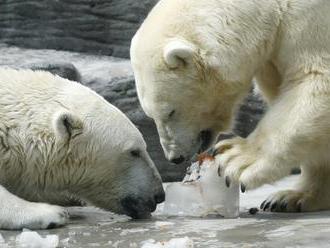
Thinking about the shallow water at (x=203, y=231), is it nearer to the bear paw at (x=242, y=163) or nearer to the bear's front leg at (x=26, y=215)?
the bear's front leg at (x=26, y=215)

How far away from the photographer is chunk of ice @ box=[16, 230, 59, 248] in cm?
420

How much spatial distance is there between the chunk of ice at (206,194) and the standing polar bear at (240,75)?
0.40 feet

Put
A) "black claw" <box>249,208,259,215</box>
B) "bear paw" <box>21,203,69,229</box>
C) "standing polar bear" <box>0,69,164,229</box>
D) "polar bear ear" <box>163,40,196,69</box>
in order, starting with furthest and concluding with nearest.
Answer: "black claw" <box>249,208,259,215</box> < "standing polar bear" <box>0,69,164,229</box> < "polar bear ear" <box>163,40,196,69</box> < "bear paw" <box>21,203,69,229</box>

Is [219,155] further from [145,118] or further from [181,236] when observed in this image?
[145,118]

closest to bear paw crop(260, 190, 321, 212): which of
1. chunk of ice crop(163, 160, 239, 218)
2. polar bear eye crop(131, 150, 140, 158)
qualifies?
chunk of ice crop(163, 160, 239, 218)

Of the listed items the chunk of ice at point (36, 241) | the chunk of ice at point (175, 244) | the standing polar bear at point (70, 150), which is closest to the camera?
the chunk of ice at point (175, 244)

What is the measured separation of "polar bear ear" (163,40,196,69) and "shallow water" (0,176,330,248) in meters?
0.89

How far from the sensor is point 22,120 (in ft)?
17.2

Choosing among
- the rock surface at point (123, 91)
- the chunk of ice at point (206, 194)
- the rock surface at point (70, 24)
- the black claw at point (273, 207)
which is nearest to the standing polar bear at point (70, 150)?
the chunk of ice at point (206, 194)

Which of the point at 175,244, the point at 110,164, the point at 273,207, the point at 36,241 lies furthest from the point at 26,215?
the point at 273,207

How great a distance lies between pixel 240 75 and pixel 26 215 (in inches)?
57.8

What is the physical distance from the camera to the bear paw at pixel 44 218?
4.70 m

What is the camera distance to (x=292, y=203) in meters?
5.57

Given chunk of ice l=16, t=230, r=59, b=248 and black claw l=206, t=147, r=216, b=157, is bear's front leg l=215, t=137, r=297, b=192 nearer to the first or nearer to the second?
black claw l=206, t=147, r=216, b=157
